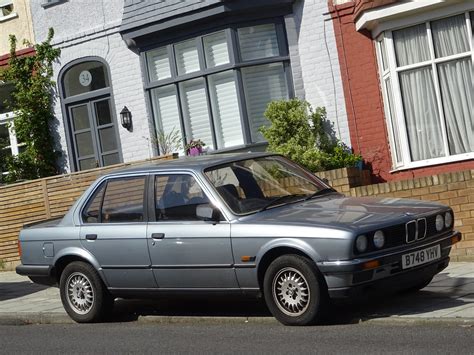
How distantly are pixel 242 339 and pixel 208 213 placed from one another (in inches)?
54.6

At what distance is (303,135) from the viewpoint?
16688 millimetres

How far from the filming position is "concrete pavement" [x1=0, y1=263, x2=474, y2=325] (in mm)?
9000

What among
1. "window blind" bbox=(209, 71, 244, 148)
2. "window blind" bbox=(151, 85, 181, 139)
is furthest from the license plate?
"window blind" bbox=(151, 85, 181, 139)

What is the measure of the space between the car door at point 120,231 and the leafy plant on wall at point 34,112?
32.7ft

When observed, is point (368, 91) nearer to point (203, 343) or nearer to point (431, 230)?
point (431, 230)

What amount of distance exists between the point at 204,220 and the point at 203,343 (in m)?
1.38

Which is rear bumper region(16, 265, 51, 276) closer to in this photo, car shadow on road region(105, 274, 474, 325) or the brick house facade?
car shadow on road region(105, 274, 474, 325)

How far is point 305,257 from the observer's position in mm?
8961

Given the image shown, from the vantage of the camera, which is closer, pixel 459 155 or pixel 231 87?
pixel 459 155

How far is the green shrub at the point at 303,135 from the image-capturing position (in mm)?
16359

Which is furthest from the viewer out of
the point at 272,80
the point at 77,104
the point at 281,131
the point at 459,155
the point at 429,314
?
the point at 77,104

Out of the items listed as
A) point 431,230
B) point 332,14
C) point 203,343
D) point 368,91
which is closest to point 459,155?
point 368,91

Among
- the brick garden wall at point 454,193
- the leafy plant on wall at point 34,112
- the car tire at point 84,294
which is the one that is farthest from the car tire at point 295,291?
the leafy plant on wall at point 34,112

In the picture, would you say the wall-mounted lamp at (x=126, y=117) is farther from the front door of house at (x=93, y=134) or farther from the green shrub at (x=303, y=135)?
the green shrub at (x=303, y=135)
